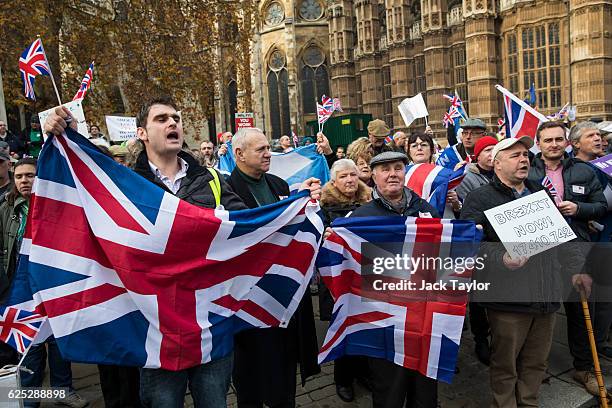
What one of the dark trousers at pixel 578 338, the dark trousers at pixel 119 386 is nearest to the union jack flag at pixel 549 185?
the dark trousers at pixel 578 338

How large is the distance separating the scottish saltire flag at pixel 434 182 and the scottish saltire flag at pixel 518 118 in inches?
44.3

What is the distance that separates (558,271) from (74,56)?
49.4 feet

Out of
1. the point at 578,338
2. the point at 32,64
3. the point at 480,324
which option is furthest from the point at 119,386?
the point at 32,64

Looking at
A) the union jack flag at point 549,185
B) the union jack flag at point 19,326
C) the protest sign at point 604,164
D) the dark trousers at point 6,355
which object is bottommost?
the dark trousers at point 6,355

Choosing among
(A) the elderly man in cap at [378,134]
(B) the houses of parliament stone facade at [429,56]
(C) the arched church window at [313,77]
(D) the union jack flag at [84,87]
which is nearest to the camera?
(A) the elderly man in cap at [378,134]

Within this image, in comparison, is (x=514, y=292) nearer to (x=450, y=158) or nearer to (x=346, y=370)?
(x=346, y=370)

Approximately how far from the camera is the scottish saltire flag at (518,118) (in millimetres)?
5133

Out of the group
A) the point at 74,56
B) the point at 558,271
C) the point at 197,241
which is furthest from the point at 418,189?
the point at 74,56

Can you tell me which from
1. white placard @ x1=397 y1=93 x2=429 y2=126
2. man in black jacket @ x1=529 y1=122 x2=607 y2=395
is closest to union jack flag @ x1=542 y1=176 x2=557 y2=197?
man in black jacket @ x1=529 y1=122 x2=607 y2=395

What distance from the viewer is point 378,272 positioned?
3.17 meters

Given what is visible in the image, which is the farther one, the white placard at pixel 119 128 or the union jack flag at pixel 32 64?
the white placard at pixel 119 128

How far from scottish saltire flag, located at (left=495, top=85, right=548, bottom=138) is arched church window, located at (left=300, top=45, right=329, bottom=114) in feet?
115

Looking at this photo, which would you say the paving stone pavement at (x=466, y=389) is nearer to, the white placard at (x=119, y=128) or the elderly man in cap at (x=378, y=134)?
the elderly man in cap at (x=378, y=134)

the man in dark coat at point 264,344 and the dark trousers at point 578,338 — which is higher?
the man in dark coat at point 264,344
